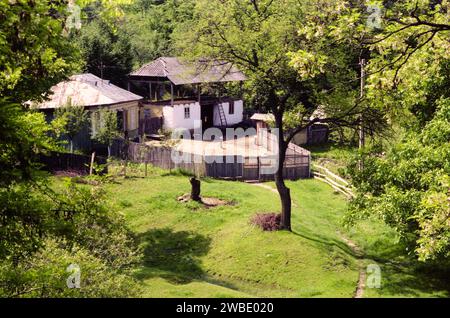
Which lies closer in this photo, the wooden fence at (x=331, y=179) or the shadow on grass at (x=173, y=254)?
the shadow on grass at (x=173, y=254)

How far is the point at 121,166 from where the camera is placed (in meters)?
33.6

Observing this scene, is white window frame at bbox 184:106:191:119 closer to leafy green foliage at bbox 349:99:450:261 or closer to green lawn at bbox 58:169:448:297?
green lawn at bbox 58:169:448:297

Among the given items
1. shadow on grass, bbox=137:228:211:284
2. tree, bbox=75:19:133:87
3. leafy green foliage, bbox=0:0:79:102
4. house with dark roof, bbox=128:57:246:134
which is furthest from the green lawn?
tree, bbox=75:19:133:87

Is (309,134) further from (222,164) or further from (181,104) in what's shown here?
(222,164)

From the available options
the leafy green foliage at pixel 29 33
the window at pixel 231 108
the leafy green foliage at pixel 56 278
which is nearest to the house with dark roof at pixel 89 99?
the window at pixel 231 108

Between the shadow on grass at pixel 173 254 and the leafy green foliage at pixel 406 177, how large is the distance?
642 cm

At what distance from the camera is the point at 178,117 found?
48594 millimetres

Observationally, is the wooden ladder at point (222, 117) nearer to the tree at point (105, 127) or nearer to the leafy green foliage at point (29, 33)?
the tree at point (105, 127)

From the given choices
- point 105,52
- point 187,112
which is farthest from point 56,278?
point 105,52

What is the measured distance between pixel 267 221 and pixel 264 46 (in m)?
7.39

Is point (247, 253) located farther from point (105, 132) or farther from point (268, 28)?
point (105, 132)

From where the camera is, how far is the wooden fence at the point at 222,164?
34531 millimetres

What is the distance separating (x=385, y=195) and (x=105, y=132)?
21.2 metres

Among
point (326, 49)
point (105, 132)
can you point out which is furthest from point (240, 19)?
point (105, 132)
